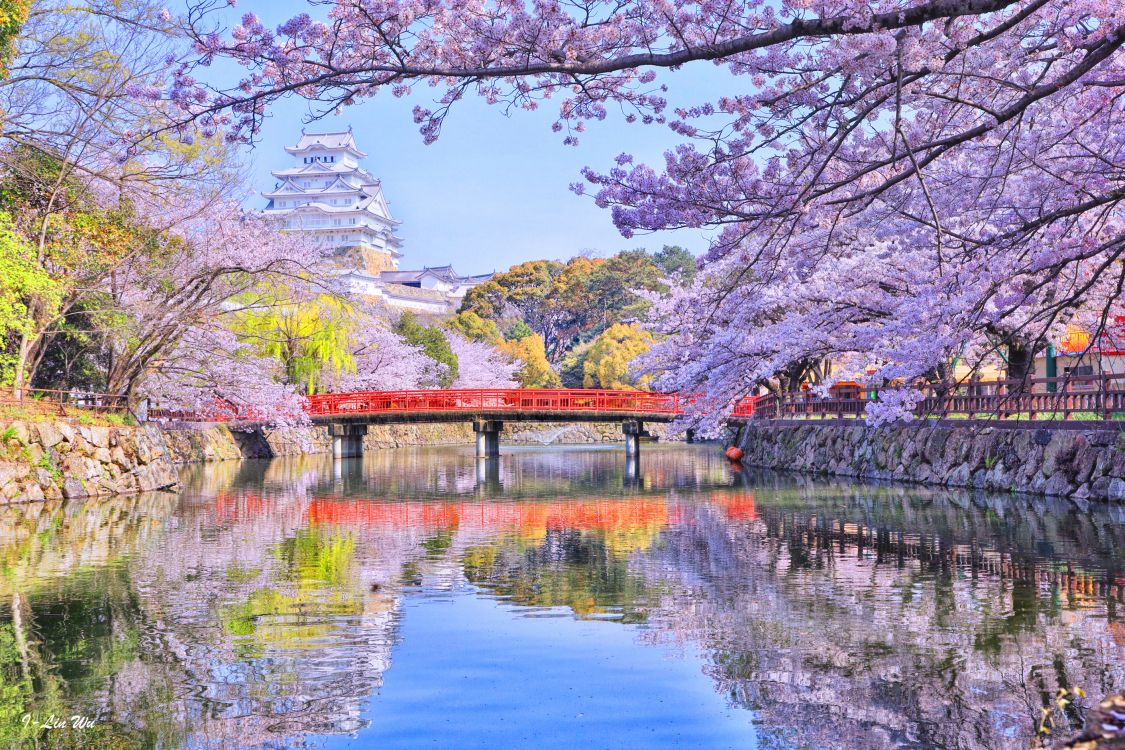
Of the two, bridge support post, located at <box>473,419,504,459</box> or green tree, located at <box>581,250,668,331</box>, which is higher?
green tree, located at <box>581,250,668,331</box>

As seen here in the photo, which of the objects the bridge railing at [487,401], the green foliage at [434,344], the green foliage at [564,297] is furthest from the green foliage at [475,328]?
the bridge railing at [487,401]

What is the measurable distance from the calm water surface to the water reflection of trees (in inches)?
1.3

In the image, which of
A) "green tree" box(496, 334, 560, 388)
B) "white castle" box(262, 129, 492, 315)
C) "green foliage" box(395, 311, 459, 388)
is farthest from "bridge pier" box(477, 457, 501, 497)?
"white castle" box(262, 129, 492, 315)

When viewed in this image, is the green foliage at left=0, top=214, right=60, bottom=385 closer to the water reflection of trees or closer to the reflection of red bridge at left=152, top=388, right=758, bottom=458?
the water reflection of trees

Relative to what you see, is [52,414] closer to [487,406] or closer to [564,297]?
[487,406]

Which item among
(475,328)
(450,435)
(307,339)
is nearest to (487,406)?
(307,339)

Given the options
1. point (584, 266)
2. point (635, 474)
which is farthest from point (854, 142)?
point (584, 266)

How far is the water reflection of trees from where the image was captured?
5934mm

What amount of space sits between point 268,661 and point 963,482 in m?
16.4

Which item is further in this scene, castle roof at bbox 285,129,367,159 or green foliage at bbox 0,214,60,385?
castle roof at bbox 285,129,367,159

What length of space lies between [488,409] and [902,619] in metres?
29.0

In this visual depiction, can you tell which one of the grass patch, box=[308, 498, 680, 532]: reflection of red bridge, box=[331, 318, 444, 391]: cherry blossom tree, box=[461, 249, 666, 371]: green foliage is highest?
box=[461, 249, 666, 371]: green foliage

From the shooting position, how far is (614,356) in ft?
186

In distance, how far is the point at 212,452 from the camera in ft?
118
